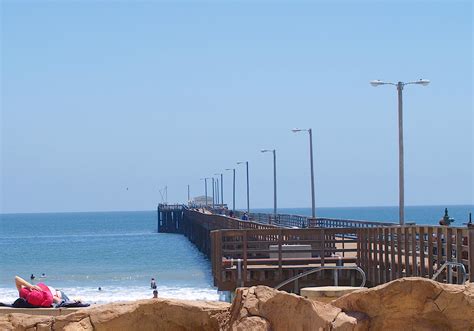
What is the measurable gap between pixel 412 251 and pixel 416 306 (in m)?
12.4

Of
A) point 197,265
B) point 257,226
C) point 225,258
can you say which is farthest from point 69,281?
point 225,258

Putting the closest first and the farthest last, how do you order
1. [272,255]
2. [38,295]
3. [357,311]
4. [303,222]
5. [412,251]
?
[357,311], [38,295], [412,251], [272,255], [303,222]

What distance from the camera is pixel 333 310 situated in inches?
363

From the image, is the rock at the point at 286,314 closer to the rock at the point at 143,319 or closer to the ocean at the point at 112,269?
the rock at the point at 143,319

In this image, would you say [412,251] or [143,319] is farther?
[412,251]

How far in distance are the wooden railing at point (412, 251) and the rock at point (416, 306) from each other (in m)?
8.30

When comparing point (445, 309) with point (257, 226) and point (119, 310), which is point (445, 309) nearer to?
point (119, 310)

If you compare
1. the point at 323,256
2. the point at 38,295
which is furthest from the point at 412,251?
the point at 38,295

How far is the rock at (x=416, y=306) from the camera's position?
9273mm

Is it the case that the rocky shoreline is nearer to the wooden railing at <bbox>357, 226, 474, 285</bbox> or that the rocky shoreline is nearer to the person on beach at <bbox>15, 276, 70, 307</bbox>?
the person on beach at <bbox>15, 276, 70, 307</bbox>

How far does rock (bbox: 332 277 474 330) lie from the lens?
9.27 meters

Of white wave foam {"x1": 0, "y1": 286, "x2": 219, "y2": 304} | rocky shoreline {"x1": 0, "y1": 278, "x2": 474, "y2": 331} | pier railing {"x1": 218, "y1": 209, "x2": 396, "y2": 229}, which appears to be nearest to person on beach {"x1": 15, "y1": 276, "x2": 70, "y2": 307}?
rocky shoreline {"x1": 0, "y1": 278, "x2": 474, "y2": 331}

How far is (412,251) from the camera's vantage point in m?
21.5

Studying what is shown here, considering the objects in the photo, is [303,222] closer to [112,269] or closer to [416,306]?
[112,269]
